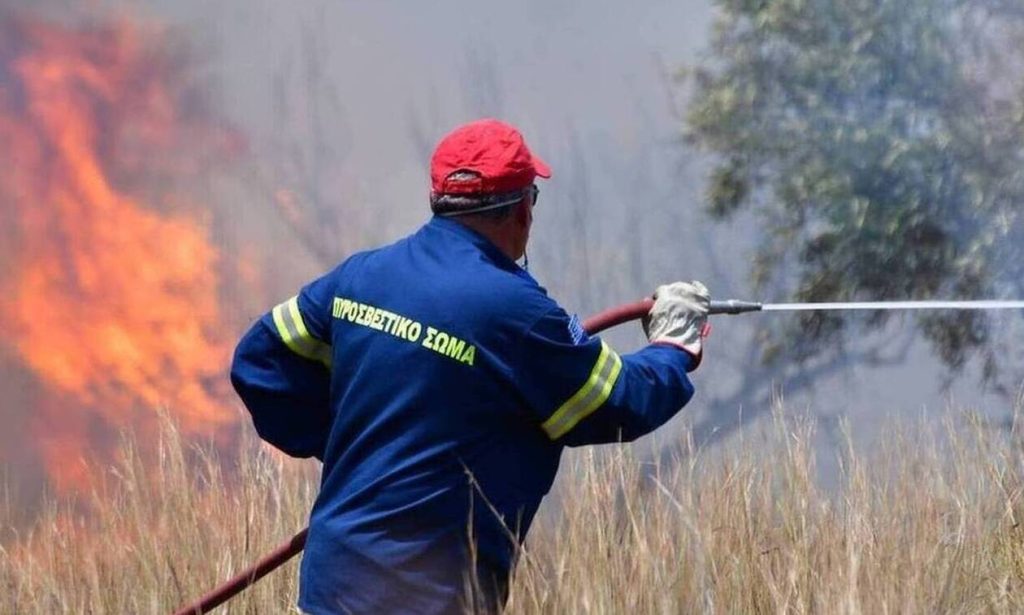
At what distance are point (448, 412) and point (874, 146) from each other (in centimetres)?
641

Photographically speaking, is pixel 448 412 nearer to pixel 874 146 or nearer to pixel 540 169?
pixel 540 169

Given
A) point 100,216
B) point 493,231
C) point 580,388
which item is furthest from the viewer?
point 100,216

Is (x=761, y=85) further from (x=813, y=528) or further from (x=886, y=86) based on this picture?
(x=813, y=528)

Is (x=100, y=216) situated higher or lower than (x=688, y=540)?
higher

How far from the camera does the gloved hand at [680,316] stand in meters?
3.67

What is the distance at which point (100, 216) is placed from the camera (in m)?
8.92

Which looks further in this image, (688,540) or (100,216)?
(100,216)

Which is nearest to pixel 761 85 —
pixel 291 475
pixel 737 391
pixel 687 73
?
pixel 687 73

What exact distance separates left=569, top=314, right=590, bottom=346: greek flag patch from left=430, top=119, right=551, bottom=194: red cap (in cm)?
29

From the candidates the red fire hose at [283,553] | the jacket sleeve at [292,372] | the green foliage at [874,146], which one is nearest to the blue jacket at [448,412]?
the jacket sleeve at [292,372]

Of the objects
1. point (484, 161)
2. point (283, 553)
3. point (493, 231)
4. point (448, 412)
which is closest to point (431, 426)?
point (448, 412)

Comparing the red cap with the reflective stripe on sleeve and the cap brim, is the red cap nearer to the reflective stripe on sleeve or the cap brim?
the cap brim

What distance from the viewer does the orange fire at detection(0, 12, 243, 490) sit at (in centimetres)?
879

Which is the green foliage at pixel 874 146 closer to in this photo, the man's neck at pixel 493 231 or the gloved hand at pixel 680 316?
the gloved hand at pixel 680 316
